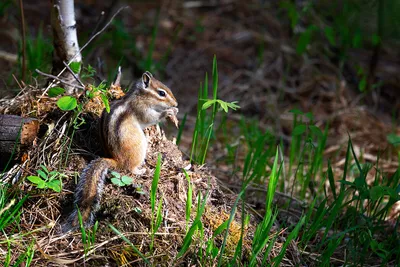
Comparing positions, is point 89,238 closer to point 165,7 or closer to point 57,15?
point 57,15

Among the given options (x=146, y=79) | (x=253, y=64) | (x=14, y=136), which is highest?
(x=146, y=79)

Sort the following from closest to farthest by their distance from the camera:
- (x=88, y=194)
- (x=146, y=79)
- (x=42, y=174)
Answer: (x=88, y=194) → (x=42, y=174) → (x=146, y=79)

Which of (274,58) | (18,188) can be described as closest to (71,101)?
(18,188)

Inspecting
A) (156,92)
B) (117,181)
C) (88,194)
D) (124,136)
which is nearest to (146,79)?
(156,92)

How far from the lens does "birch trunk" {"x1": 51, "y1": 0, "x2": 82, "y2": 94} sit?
Answer: 3.90 m

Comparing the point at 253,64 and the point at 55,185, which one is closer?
the point at 55,185

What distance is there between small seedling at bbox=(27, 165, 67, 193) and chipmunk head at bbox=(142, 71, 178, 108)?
715 mm

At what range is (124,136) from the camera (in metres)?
3.25

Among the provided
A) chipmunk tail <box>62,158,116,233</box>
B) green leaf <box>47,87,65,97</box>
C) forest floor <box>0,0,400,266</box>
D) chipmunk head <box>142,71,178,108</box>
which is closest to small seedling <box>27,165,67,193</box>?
chipmunk tail <box>62,158,116,233</box>

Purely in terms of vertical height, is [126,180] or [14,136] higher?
[14,136]

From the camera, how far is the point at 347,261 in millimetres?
3252

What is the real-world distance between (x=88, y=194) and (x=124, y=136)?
0.40 metres

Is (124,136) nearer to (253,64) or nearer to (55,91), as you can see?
(55,91)

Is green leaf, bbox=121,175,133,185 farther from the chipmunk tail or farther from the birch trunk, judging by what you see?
the birch trunk
